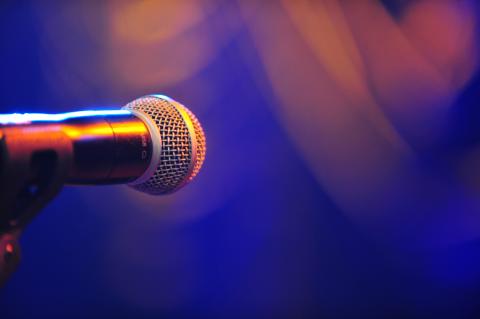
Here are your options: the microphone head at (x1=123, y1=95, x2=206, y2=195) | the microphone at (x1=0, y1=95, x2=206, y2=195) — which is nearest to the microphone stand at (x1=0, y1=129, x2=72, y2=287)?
the microphone at (x1=0, y1=95, x2=206, y2=195)

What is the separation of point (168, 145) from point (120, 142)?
0.61 feet

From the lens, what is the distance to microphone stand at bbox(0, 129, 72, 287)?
0.81 metres

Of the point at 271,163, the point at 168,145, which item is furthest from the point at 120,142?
the point at 271,163

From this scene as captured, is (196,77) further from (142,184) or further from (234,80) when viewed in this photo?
(142,184)

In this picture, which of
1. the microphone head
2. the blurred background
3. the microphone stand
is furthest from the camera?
the blurred background

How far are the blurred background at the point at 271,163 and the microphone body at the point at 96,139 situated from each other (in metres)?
2.01

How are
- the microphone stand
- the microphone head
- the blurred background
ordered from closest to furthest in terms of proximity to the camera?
1. the microphone stand
2. the microphone head
3. the blurred background

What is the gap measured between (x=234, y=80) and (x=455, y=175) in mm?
1378

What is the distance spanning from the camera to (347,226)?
137 inches

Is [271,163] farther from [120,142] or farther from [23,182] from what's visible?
[23,182]

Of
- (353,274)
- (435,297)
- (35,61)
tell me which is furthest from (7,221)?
(435,297)

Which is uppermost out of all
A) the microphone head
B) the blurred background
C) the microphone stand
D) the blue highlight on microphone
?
the blurred background

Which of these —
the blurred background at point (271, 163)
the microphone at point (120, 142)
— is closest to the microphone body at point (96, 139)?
the microphone at point (120, 142)

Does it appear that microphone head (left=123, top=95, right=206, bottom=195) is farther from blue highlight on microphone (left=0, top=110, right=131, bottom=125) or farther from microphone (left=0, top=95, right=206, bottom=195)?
blue highlight on microphone (left=0, top=110, right=131, bottom=125)
